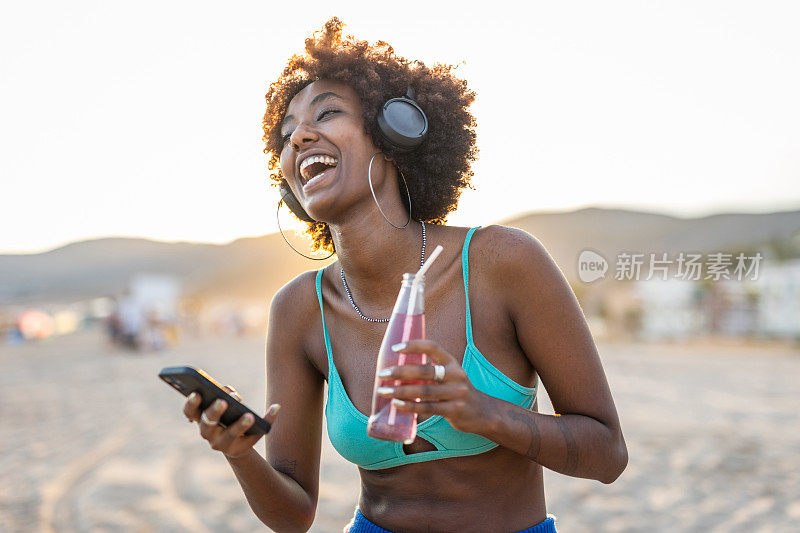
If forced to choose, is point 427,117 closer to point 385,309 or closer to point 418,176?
point 418,176

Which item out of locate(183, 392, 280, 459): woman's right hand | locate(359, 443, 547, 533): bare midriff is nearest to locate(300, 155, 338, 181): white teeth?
locate(183, 392, 280, 459): woman's right hand

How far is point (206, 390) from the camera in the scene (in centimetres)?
163

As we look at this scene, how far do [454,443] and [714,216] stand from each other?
97.5 metres

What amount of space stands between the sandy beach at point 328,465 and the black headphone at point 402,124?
462 cm

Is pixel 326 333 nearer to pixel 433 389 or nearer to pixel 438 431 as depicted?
pixel 438 431

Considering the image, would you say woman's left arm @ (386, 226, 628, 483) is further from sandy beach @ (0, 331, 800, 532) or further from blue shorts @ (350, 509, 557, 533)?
sandy beach @ (0, 331, 800, 532)

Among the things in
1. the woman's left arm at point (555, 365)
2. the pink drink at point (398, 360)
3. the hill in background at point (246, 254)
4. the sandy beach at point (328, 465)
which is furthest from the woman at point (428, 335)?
the hill in background at point (246, 254)

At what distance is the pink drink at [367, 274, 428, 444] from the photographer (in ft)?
5.04

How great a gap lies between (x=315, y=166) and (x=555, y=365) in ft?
2.90

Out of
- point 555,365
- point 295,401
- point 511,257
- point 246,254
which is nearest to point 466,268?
point 511,257

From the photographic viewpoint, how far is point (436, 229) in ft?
7.18

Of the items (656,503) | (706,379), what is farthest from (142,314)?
(656,503)

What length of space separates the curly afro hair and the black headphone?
2.7 inches

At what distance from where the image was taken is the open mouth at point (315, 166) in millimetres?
2018
